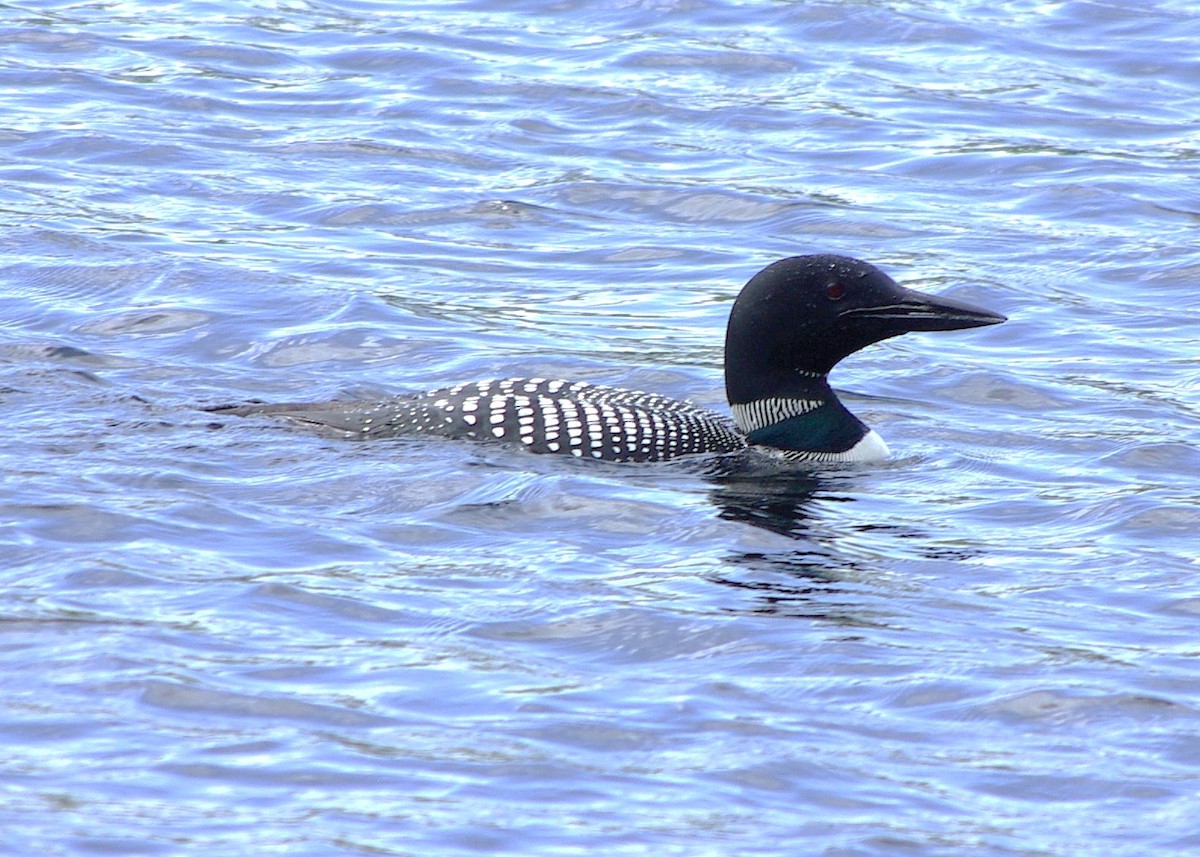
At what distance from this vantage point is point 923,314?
6.95 meters

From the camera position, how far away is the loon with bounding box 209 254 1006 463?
262 inches

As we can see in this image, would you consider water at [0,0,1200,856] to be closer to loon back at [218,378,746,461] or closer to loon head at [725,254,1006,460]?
loon back at [218,378,746,461]

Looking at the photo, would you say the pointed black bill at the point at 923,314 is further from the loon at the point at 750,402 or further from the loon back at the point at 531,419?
the loon back at the point at 531,419

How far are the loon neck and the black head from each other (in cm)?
4

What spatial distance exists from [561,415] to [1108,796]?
268 centimetres

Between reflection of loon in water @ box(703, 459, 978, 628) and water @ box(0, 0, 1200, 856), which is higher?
water @ box(0, 0, 1200, 856)

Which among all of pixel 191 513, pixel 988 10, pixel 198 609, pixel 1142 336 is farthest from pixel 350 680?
pixel 988 10

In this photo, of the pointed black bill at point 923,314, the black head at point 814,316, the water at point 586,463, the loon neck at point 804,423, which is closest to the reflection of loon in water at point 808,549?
the water at point 586,463

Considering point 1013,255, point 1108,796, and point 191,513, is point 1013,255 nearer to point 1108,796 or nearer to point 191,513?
point 191,513

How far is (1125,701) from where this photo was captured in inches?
188

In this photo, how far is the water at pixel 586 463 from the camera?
14.2 ft

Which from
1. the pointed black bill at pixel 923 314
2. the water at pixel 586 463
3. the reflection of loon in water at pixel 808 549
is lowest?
the reflection of loon in water at pixel 808 549

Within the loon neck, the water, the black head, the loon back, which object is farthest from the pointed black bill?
the loon back

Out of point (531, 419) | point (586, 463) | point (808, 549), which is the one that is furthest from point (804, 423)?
point (808, 549)
